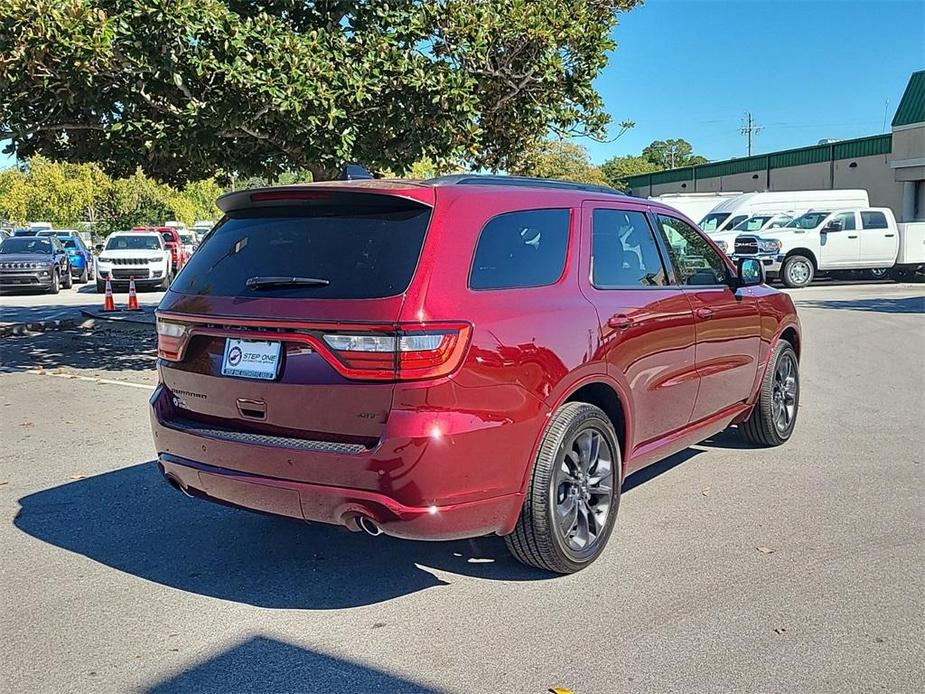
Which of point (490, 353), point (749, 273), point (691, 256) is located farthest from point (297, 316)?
point (749, 273)

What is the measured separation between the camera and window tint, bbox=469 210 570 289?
389cm

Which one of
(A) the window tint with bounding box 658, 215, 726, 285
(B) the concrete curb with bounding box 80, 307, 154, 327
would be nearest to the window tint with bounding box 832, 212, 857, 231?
(B) the concrete curb with bounding box 80, 307, 154, 327

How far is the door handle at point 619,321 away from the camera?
444 cm

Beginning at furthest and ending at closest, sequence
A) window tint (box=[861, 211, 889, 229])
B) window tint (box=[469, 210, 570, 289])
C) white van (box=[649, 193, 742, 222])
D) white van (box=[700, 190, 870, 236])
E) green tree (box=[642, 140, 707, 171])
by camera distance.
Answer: green tree (box=[642, 140, 707, 171]) < white van (box=[649, 193, 742, 222]) < white van (box=[700, 190, 870, 236]) < window tint (box=[861, 211, 889, 229]) < window tint (box=[469, 210, 570, 289])

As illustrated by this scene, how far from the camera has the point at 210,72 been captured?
341 inches

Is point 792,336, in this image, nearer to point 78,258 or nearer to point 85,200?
point 78,258

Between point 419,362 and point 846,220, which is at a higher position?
point 846,220

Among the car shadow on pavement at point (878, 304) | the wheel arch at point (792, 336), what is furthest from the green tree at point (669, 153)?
the wheel arch at point (792, 336)

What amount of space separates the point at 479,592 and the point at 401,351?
1331 millimetres

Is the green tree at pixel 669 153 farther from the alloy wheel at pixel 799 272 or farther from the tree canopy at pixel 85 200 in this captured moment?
the alloy wheel at pixel 799 272

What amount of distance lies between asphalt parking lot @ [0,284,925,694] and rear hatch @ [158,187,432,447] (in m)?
0.86

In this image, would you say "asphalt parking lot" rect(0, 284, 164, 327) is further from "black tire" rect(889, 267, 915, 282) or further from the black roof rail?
"black tire" rect(889, 267, 915, 282)

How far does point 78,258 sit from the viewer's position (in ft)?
90.7

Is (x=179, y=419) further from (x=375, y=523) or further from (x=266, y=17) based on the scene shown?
(x=266, y=17)
